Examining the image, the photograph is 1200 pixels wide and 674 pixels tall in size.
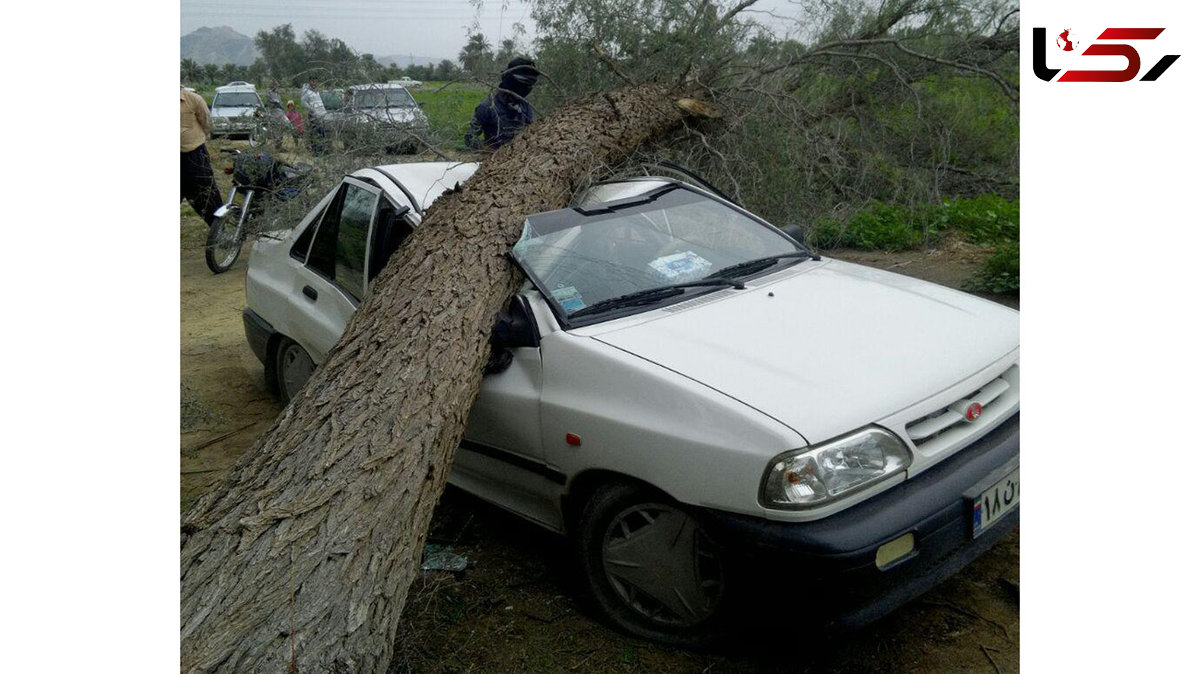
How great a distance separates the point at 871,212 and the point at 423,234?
5320 mm

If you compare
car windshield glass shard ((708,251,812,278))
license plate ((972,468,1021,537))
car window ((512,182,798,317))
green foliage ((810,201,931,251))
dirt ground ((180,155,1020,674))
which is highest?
car window ((512,182,798,317))

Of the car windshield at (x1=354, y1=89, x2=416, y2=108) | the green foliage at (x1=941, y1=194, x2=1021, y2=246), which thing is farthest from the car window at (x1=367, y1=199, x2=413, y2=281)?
the green foliage at (x1=941, y1=194, x2=1021, y2=246)

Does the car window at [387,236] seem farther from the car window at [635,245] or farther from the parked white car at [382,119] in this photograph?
the parked white car at [382,119]

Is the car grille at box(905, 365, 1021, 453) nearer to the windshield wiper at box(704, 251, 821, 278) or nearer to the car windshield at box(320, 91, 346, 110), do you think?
the windshield wiper at box(704, 251, 821, 278)

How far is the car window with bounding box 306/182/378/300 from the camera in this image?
181 inches

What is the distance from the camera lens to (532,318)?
350cm

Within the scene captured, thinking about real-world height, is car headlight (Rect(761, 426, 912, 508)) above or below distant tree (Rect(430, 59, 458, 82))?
below

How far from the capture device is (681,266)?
392cm

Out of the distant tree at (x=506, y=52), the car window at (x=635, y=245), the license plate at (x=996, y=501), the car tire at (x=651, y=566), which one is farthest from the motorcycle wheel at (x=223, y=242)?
the license plate at (x=996, y=501)

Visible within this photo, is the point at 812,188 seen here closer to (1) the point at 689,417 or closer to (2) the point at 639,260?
(2) the point at 639,260

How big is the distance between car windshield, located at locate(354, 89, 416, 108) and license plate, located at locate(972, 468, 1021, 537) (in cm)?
494

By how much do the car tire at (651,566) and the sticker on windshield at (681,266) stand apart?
3.53 ft

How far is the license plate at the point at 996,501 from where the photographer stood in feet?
9.32

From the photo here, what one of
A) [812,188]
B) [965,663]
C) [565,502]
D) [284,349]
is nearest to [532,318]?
[565,502]
